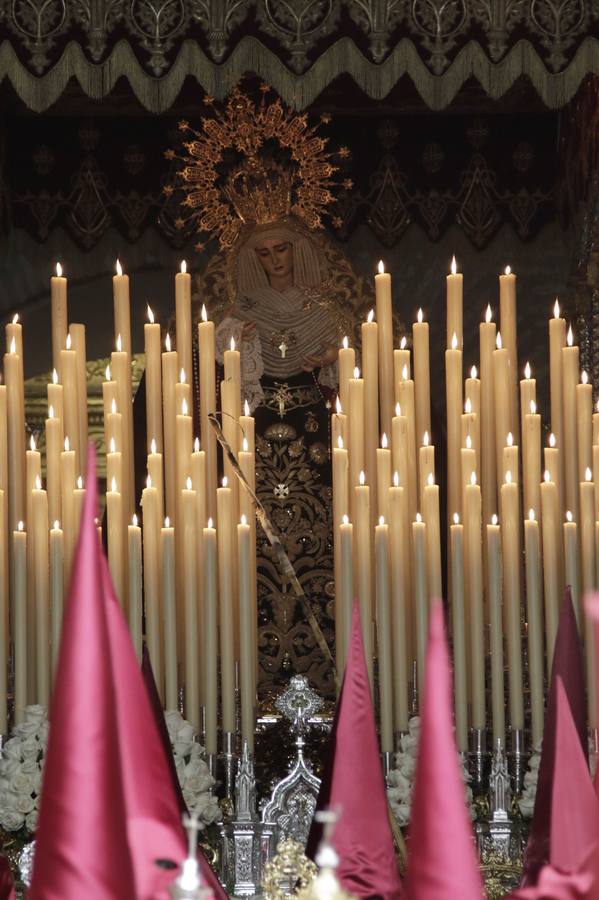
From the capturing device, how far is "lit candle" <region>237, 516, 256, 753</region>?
131 inches

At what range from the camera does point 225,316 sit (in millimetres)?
4953

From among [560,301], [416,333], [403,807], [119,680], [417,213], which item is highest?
[417,213]

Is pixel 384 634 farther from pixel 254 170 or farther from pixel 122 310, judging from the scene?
pixel 254 170

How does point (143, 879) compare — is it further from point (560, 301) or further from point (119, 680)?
point (560, 301)

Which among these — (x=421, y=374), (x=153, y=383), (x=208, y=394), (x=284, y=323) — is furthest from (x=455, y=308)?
(x=284, y=323)

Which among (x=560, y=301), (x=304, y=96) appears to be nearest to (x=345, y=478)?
(x=304, y=96)

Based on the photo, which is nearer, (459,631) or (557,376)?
(459,631)

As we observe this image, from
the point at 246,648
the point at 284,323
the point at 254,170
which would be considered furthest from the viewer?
the point at 284,323

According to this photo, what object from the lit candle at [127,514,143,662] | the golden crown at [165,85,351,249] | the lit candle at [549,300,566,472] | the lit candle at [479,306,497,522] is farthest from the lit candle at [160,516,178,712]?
the golden crown at [165,85,351,249]

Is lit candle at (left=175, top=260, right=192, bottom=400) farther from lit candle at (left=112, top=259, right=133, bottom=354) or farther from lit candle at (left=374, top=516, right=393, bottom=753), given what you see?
lit candle at (left=374, top=516, right=393, bottom=753)

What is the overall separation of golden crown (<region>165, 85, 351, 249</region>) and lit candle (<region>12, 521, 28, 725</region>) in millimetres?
1669

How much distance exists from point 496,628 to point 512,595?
82 mm

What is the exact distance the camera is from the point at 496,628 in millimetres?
3389

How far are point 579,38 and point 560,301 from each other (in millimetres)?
1452
